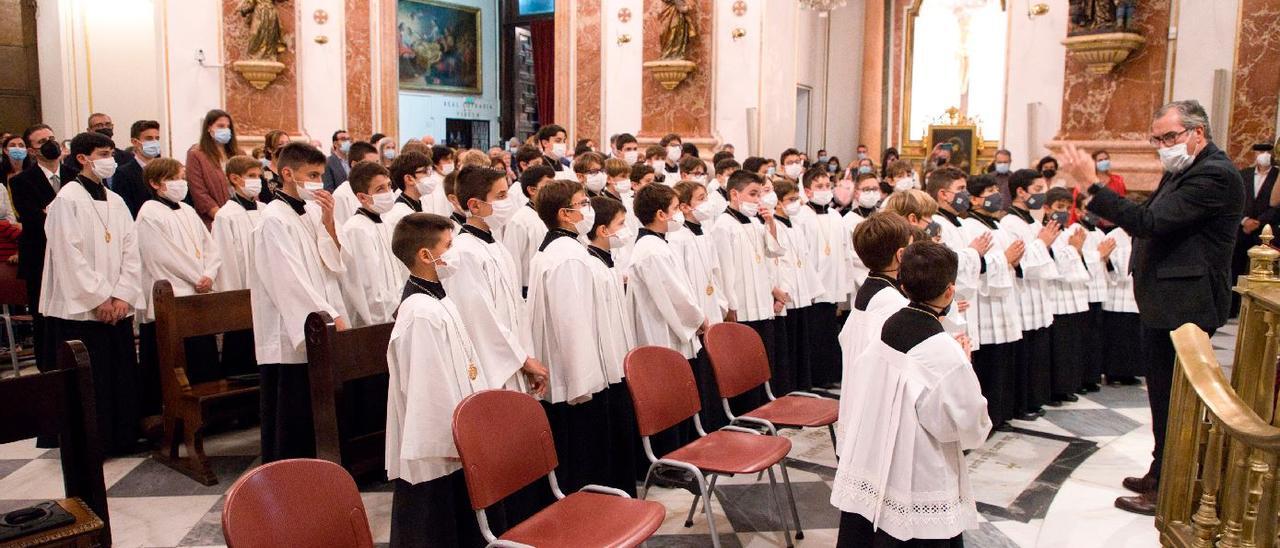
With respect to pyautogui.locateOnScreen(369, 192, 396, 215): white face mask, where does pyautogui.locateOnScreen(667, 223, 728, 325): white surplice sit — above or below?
below

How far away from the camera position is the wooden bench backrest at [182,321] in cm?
482

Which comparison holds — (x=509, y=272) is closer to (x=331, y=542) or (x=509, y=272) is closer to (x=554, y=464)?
(x=554, y=464)

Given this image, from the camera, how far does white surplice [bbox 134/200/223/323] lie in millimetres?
5492

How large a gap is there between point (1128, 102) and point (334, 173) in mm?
8648

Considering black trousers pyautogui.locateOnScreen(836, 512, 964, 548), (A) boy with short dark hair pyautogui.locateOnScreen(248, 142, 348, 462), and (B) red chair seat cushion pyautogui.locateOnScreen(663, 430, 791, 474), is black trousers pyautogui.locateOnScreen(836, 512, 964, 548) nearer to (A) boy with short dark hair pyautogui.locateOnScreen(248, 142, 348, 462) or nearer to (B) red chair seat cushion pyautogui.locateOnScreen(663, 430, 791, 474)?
(B) red chair seat cushion pyautogui.locateOnScreen(663, 430, 791, 474)

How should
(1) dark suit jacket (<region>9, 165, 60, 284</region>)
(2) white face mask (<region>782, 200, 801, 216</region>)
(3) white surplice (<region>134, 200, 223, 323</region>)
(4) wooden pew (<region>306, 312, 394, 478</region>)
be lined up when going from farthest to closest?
(2) white face mask (<region>782, 200, 801, 216</region>) < (1) dark suit jacket (<region>9, 165, 60, 284</region>) < (3) white surplice (<region>134, 200, 223, 323</region>) < (4) wooden pew (<region>306, 312, 394, 478</region>)

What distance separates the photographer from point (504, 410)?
3244 mm

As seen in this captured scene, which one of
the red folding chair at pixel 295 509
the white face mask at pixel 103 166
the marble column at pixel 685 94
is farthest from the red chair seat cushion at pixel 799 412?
the marble column at pixel 685 94

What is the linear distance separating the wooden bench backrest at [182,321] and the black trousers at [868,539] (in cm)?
341

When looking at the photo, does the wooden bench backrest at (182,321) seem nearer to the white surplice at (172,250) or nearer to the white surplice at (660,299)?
the white surplice at (172,250)

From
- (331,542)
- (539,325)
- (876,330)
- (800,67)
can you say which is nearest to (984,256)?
(876,330)

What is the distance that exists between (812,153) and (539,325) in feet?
45.6

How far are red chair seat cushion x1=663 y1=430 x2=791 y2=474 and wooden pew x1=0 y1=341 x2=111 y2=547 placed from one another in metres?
2.04

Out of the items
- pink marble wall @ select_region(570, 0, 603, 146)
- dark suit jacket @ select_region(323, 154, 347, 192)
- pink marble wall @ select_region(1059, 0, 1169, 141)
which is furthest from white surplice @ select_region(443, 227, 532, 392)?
pink marble wall @ select_region(570, 0, 603, 146)
